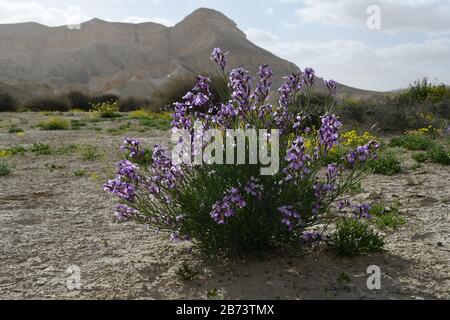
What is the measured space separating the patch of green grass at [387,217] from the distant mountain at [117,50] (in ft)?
248

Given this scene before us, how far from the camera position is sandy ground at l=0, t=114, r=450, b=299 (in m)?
3.94

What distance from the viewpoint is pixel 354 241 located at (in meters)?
4.45

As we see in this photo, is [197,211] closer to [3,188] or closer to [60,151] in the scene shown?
[3,188]

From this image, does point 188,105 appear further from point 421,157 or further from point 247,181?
point 421,157

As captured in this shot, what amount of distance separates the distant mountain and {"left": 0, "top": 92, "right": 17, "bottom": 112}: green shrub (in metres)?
51.2

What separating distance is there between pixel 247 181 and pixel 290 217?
0.45m

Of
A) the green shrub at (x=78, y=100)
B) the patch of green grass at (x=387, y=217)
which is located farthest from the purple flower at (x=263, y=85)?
the green shrub at (x=78, y=100)

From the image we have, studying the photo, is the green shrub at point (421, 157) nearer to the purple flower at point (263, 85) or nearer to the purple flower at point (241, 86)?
the purple flower at point (263, 85)

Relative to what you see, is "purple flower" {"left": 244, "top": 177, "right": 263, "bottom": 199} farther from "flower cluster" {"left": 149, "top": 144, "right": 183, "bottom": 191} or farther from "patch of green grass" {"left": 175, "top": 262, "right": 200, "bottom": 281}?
"patch of green grass" {"left": 175, "top": 262, "right": 200, "bottom": 281}

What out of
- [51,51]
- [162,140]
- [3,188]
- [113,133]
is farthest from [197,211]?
[51,51]

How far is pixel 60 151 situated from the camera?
11.2 m

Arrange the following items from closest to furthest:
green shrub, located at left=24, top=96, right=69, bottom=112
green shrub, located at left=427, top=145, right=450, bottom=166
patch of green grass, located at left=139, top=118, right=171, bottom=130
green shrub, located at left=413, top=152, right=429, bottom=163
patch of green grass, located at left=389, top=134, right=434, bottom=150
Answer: green shrub, located at left=427, top=145, right=450, bottom=166, green shrub, located at left=413, top=152, right=429, bottom=163, patch of green grass, located at left=389, top=134, right=434, bottom=150, patch of green grass, located at left=139, top=118, right=171, bottom=130, green shrub, located at left=24, top=96, right=69, bottom=112

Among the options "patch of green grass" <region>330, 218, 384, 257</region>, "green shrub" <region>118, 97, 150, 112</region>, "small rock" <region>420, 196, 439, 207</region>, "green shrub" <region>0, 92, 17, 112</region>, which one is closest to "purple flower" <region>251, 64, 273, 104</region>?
"patch of green grass" <region>330, 218, 384, 257</region>

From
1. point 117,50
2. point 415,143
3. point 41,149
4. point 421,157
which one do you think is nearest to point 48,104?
point 41,149
